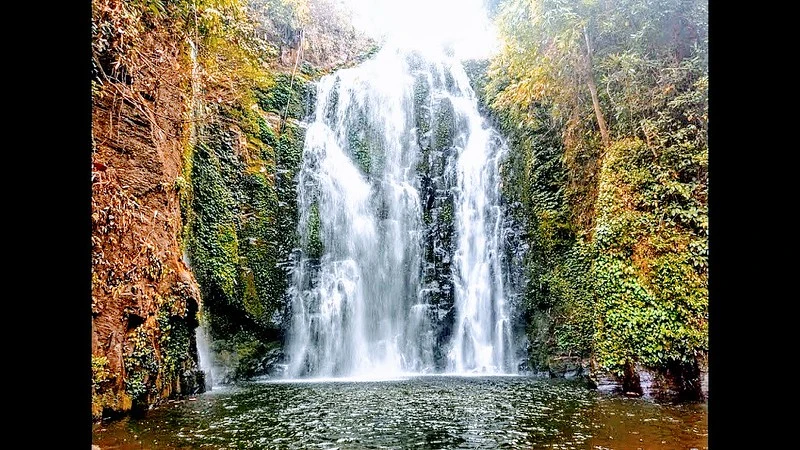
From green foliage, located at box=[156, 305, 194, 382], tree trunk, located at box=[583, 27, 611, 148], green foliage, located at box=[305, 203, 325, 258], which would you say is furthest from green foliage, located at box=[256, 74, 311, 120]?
tree trunk, located at box=[583, 27, 611, 148]

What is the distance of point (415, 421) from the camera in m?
7.68

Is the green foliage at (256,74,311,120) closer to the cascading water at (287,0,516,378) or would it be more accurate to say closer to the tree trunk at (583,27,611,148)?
the cascading water at (287,0,516,378)

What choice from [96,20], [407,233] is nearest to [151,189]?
[96,20]

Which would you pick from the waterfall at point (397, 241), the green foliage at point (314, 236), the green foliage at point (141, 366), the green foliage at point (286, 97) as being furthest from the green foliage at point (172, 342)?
the green foliage at point (286, 97)

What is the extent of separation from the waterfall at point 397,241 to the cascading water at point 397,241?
0.03 meters

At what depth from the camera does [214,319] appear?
13.2m

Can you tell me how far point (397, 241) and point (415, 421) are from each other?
8307mm

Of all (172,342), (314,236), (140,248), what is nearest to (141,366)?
(172,342)

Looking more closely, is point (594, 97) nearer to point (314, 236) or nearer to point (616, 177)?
point (616, 177)

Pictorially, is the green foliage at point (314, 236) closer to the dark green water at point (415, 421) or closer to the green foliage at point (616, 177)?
the dark green water at point (415, 421)

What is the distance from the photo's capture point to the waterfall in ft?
47.1

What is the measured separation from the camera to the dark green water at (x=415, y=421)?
6387mm
